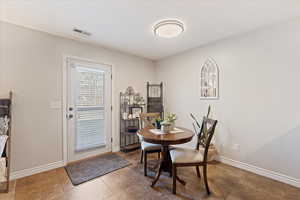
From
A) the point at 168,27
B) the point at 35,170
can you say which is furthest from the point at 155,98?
the point at 35,170

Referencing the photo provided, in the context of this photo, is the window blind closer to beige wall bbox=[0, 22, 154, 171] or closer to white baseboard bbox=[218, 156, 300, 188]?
beige wall bbox=[0, 22, 154, 171]

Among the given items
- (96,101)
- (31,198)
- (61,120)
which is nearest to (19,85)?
(61,120)

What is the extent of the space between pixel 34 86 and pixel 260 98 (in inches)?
152

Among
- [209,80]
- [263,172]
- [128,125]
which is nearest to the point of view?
[263,172]

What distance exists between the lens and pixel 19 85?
84.3 inches

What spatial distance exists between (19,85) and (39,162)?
1349mm

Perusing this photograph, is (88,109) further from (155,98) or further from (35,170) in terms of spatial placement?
(155,98)

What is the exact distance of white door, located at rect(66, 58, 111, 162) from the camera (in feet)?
8.77

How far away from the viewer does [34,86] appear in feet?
7.44

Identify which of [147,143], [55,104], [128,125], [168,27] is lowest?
[147,143]

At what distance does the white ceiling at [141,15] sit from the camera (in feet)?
5.48

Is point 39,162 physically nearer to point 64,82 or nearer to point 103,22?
point 64,82

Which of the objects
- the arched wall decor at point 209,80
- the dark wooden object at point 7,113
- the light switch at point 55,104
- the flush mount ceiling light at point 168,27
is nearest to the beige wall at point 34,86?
the light switch at point 55,104

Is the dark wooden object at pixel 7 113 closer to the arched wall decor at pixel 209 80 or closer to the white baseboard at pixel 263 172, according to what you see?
the arched wall decor at pixel 209 80
